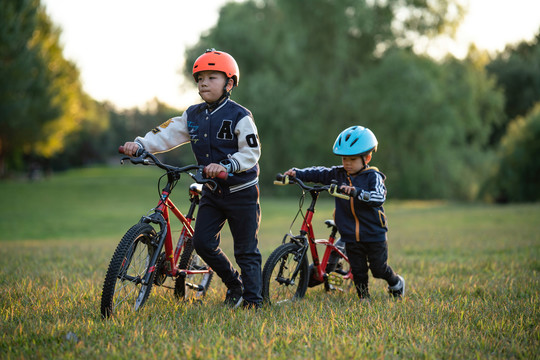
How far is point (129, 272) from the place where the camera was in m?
3.88

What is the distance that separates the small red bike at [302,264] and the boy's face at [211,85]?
0.91m

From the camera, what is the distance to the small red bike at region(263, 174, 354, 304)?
4.48m

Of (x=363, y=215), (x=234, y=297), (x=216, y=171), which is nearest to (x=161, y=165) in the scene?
(x=216, y=171)

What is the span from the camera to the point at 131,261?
12.7ft

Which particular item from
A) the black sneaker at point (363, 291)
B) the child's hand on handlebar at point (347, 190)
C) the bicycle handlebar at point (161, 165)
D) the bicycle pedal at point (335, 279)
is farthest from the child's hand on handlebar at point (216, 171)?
the black sneaker at point (363, 291)

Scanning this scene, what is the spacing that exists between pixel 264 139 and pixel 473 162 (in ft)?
37.2

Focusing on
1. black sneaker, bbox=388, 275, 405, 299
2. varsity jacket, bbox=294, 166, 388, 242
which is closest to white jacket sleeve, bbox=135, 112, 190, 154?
varsity jacket, bbox=294, 166, 388, 242

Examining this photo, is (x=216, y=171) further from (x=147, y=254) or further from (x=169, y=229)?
(x=147, y=254)

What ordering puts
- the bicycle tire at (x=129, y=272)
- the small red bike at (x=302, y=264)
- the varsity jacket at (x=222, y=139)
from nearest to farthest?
→ the bicycle tire at (x=129, y=272) < the varsity jacket at (x=222, y=139) < the small red bike at (x=302, y=264)

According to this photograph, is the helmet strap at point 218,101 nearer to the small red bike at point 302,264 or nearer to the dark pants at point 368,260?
the small red bike at point 302,264

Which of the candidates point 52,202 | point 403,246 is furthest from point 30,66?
point 403,246

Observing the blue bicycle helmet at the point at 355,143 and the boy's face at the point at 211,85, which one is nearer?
the boy's face at the point at 211,85

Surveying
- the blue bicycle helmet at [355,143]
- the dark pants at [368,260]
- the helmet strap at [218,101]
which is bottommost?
the dark pants at [368,260]

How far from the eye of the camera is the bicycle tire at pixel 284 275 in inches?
175
